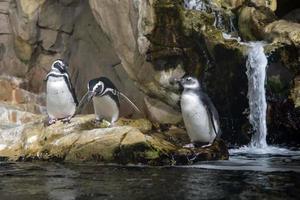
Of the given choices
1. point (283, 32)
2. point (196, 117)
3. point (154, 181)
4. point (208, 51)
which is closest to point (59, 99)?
point (196, 117)

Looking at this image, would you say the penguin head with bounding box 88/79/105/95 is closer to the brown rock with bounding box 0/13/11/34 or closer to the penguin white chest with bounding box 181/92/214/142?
the penguin white chest with bounding box 181/92/214/142

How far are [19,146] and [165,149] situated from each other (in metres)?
3.00

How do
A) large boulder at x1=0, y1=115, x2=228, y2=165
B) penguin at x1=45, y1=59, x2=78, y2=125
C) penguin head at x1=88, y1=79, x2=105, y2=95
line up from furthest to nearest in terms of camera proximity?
penguin at x1=45, y1=59, x2=78, y2=125 → penguin head at x1=88, y1=79, x2=105, y2=95 → large boulder at x1=0, y1=115, x2=228, y2=165

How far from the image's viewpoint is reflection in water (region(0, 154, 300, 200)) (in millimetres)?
6008

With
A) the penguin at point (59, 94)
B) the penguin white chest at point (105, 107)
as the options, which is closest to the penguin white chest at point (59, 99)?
the penguin at point (59, 94)

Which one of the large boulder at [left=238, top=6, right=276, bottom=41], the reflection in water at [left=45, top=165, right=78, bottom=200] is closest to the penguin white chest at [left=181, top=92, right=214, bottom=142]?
the reflection in water at [left=45, top=165, right=78, bottom=200]

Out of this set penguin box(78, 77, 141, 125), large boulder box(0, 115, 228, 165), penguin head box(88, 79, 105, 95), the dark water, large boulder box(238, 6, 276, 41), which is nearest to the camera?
the dark water

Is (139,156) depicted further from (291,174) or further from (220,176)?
(291,174)

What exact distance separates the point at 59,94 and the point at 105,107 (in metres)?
0.95

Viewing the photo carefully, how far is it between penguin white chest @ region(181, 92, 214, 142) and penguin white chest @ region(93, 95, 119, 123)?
5.92 ft

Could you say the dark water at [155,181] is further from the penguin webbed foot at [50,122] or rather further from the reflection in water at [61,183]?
the penguin webbed foot at [50,122]

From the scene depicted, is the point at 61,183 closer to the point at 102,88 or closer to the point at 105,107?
the point at 102,88

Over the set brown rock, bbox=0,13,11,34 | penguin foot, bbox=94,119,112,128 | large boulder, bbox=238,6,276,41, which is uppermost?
brown rock, bbox=0,13,11,34

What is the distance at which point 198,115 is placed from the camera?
9273mm
